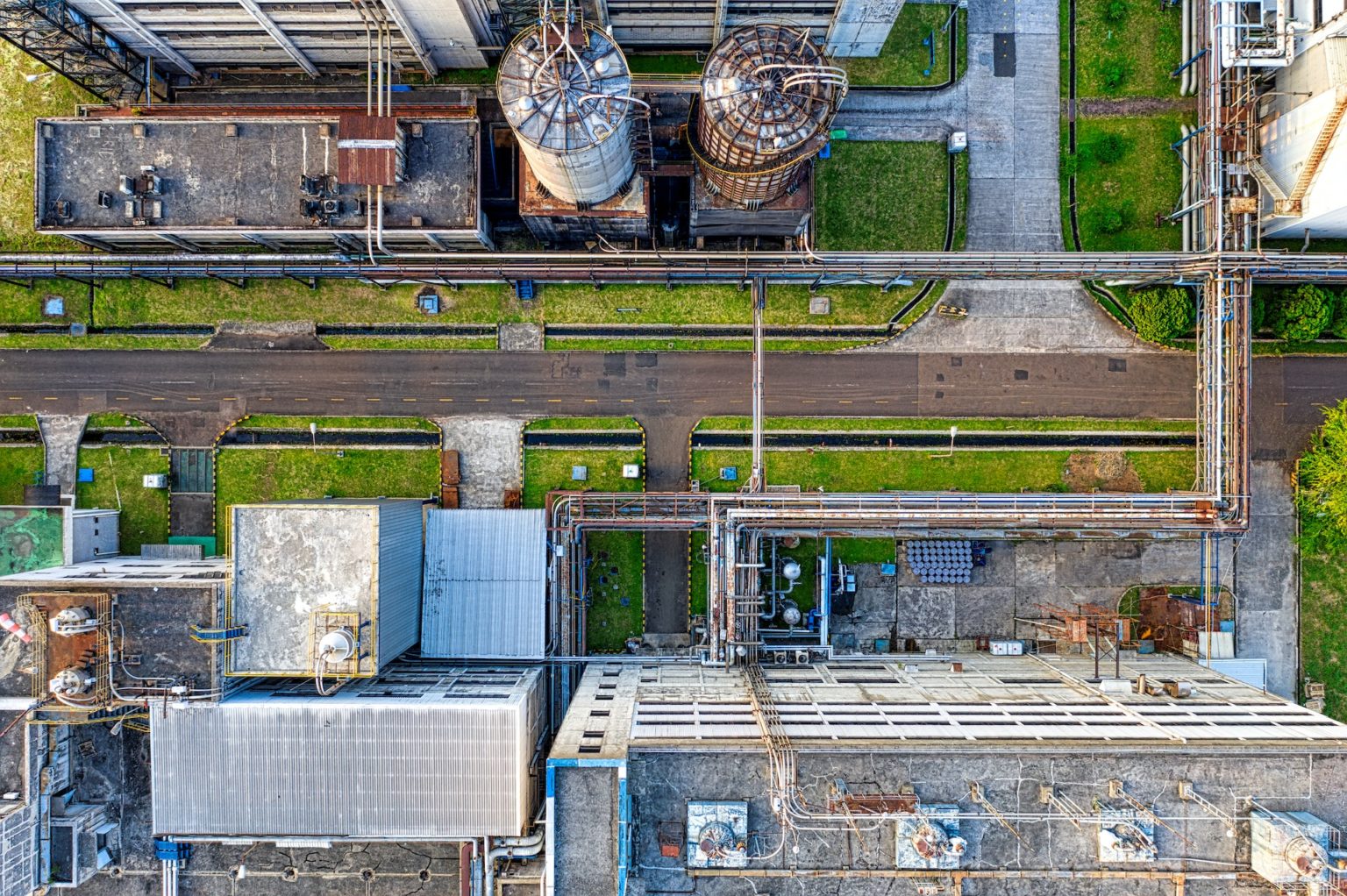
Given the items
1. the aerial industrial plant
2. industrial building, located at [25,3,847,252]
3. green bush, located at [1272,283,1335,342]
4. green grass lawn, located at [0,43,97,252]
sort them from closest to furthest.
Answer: the aerial industrial plant
industrial building, located at [25,3,847,252]
green bush, located at [1272,283,1335,342]
green grass lawn, located at [0,43,97,252]

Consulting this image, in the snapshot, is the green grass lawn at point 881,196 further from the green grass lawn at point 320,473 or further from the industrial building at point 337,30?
the green grass lawn at point 320,473

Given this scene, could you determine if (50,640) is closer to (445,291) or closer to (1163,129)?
(445,291)

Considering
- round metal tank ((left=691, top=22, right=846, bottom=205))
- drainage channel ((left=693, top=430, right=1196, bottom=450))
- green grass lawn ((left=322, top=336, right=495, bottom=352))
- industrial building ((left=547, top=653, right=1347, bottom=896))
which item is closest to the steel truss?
green grass lawn ((left=322, top=336, right=495, bottom=352))

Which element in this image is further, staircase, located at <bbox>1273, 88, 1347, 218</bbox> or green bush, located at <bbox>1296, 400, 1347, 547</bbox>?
green bush, located at <bbox>1296, 400, 1347, 547</bbox>

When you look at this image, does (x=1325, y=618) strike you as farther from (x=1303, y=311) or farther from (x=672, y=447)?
(x=672, y=447)

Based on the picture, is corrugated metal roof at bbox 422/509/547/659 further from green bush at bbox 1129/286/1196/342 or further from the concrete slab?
green bush at bbox 1129/286/1196/342

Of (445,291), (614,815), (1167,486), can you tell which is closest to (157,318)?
(445,291)

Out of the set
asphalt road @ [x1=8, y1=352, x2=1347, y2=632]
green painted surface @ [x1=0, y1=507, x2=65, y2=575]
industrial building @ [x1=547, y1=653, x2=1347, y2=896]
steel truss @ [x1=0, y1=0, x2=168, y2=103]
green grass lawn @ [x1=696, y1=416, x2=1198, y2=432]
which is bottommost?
industrial building @ [x1=547, y1=653, x2=1347, y2=896]
